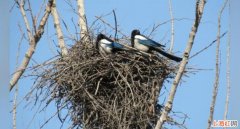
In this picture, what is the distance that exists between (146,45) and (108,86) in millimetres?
614

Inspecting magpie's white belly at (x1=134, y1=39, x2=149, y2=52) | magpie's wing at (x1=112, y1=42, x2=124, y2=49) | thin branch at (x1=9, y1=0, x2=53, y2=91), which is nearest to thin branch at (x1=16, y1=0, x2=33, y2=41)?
thin branch at (x1=9, y1=0, x2=53, y2=91)

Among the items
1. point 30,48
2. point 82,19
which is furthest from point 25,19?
point 82,19

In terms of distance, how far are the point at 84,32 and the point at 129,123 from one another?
1312 millimetres

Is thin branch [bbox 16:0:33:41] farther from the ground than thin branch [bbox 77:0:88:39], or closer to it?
closer to it

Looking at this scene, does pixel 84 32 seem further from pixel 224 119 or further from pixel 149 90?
Result: pixel 224 119

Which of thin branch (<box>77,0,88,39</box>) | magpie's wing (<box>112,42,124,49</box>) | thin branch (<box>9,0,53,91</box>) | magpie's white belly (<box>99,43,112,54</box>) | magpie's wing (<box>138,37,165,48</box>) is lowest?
thin branch (<box>9,0,53,91</box>)

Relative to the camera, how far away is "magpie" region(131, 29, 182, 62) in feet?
17.5

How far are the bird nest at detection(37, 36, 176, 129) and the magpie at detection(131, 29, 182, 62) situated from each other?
7 centimetres

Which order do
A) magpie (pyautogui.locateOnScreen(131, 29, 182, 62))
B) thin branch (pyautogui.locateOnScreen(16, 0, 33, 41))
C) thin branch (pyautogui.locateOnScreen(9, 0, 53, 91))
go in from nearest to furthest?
thin branch (pyautogui.locateOnScreen(9, 0, 53, 91)) → thin branch (pyautogui.locateOnScreen(16, 0, 33, 41)) → magpie (pyautogui.locateOnScreen(131, 29, 182, 62))

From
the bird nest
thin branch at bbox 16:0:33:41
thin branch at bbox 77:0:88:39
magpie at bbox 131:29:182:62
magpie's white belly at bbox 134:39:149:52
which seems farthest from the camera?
thin branch at bbox 77:0:88:39

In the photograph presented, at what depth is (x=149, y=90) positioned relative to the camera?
16.8ft

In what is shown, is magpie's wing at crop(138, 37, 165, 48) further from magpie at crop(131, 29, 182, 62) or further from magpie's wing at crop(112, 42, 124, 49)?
magpie's wing at crop(112, 42, 124, 49)

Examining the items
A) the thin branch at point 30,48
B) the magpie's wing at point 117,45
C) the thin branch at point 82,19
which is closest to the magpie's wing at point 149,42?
the magpie's wing at point 117,45

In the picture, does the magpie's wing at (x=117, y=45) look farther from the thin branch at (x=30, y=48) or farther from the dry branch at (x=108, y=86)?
the thin branch at (x=30, y=48)
